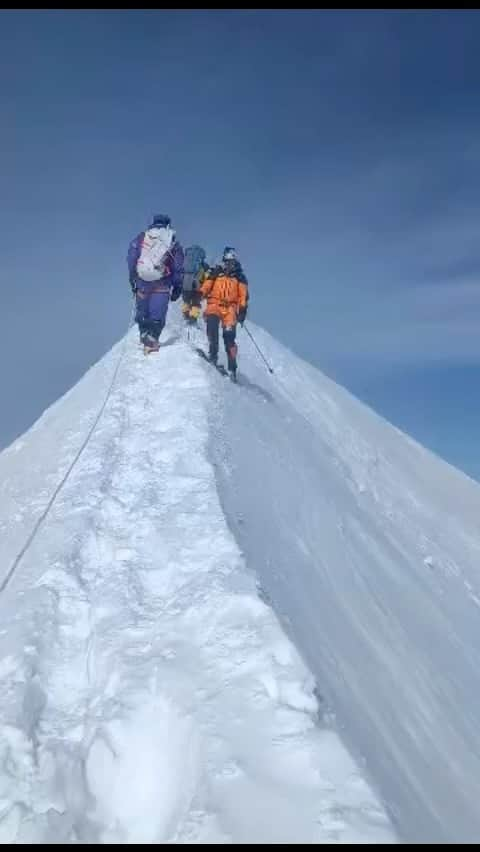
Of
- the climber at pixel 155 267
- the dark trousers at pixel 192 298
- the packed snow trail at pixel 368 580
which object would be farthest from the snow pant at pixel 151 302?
the dark trousers at pixel 192 298

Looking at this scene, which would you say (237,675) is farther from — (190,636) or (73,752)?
(73,752)

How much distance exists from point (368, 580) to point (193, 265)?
958 centimetres

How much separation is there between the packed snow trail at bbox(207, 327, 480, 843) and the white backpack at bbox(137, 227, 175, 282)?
2.46 m

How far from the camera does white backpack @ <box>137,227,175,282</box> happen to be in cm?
1310

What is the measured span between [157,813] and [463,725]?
463 cm

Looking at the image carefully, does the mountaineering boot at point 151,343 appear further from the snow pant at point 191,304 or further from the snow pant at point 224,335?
the snow pant at point 191,304

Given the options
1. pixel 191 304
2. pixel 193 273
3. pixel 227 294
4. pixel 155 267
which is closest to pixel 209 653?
pixel 227 294

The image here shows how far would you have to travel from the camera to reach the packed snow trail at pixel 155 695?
3742 millimetres

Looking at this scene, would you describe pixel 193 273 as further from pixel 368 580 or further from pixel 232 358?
pixel 368 580

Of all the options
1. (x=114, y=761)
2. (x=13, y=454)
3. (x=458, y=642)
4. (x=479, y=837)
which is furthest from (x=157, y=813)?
(x=13, y=454)

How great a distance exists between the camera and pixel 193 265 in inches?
656

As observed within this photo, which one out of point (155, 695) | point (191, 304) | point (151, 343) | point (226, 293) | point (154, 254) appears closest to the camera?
point (155, 695)

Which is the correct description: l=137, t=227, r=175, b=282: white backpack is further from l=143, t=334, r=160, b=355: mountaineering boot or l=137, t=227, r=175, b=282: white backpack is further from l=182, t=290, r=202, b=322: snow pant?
l=182, t=290, r=202, b=322: snow pant

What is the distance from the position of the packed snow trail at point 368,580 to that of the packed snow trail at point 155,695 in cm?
33
